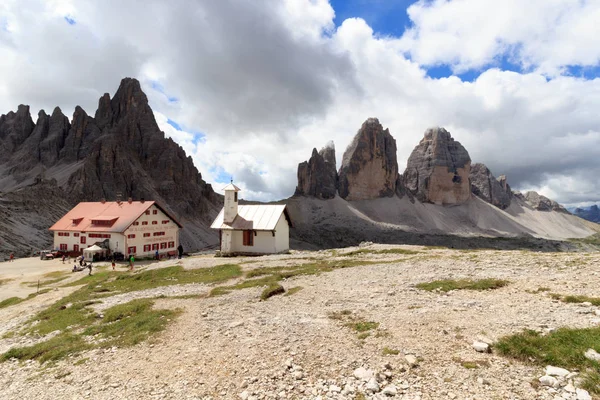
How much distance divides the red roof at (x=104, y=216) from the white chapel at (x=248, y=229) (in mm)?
20094

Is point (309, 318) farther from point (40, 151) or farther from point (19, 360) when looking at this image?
point (40, 151)

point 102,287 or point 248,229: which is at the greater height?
point 248,229

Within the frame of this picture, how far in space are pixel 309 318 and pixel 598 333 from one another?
30.7 feet

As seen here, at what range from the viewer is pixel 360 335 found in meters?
11.4

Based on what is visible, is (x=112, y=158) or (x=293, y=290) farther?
(x=112, y=158)

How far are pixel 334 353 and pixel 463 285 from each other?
34.7 ft

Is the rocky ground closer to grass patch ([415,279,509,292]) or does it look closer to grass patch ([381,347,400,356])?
grass patch ([381,347,400,356])

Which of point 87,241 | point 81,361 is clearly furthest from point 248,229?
point 81,361

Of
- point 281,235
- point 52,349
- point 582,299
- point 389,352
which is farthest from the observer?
point 281,235

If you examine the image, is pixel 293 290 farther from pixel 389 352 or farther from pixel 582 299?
pixel 582 299

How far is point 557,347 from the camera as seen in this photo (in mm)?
8875

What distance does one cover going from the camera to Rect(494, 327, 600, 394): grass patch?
8.09 metres

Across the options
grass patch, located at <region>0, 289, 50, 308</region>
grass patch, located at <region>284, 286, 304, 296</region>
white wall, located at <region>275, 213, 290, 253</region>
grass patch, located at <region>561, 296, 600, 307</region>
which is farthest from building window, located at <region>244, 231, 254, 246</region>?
grass patch, located at <region>561, 296, 600, 307</region>

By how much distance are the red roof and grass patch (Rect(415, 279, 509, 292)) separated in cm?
5324
